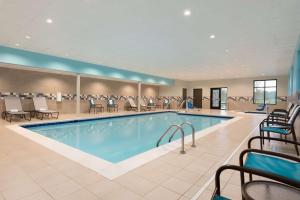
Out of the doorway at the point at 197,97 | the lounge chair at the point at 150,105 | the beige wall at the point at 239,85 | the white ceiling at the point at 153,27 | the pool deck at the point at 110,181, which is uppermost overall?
the white ceiling at the point at 153,27

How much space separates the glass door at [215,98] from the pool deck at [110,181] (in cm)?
1202

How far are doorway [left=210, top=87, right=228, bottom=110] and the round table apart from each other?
45.0 feet

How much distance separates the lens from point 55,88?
843 centimetres

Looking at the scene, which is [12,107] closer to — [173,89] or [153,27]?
[153,27]

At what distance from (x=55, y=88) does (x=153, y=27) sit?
6.68 m

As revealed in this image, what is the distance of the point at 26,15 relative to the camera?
353 cm

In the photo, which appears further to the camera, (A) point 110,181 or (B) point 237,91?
(B) point 237,91

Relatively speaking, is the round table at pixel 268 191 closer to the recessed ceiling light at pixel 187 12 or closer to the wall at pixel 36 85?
the recessed ceiling light at pixel 187 12

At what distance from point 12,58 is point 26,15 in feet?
10.3

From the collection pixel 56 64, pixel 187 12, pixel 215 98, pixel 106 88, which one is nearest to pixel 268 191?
pixel 187 12

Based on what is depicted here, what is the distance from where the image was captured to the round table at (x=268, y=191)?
917mm

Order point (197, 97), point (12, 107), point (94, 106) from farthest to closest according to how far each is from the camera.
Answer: point (197, 97)
point (94, 106)
point (12, 107)

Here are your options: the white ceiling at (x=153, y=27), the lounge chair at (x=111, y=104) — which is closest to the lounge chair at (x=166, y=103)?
the lounge chair at (x=111, y=104)

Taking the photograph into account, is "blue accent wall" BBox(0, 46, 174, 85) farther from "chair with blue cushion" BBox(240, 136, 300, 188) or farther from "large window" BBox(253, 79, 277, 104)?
"large window" BBox(253, 79, 277, 104)
